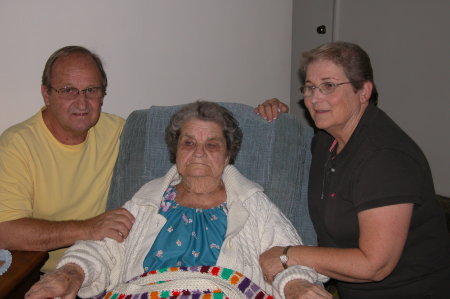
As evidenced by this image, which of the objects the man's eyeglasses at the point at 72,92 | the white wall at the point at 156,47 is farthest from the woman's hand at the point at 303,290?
the white wall at the point at 156,47

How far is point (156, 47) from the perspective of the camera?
2414 millimetres

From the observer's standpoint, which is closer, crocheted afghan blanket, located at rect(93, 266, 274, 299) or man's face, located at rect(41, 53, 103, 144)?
crocheted afghan blanket, located at rect(93, 266, 274, 299)

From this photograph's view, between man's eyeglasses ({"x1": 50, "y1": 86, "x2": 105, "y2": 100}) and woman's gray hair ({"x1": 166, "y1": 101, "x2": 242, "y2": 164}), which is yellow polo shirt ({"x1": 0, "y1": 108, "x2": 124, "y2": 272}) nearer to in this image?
man's eyeglasses ({"x1": 50, "y1": 86, "x2": 105, "y2": 100})

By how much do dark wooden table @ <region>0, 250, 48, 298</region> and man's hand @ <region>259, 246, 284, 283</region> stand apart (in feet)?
2.95

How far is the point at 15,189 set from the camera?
1.83 meters

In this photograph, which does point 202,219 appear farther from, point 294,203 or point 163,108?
point 163,108

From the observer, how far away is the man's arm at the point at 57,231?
177 cm

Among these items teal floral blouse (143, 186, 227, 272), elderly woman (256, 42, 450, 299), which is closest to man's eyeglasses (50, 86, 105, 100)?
teal floral blouse (143, 186, 227, 272)

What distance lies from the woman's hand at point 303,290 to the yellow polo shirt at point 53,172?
3.53 feet

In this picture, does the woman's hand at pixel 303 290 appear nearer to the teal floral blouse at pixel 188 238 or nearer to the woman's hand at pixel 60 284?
the teal floral blouse at pixel 188 238

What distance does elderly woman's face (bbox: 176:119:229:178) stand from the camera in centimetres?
187

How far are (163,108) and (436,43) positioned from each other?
1.81m

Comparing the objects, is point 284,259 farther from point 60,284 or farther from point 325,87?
point 60,284

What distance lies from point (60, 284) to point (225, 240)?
2.11ft
